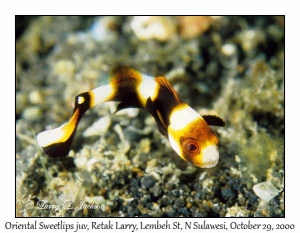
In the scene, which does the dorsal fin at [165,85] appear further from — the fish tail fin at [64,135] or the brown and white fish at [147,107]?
the fish tail fin at [64,135]

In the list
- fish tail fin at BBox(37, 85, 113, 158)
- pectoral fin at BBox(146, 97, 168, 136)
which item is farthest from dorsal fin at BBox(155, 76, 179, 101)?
fish tail fin at BBox(37, 85, 113, 158)

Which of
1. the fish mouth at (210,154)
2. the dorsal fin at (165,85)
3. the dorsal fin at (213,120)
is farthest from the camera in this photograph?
the dorsal fin at (213,120)

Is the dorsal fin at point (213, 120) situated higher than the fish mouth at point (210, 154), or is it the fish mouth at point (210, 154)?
the dorsal fin at point (213, 120)

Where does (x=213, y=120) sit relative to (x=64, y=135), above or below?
above

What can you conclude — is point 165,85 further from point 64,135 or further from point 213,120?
point 64,135

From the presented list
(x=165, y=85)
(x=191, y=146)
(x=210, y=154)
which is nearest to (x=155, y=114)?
(x=165, y=85)

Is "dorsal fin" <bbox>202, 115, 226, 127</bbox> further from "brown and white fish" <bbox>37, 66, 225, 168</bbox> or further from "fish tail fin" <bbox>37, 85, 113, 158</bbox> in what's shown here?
"fish tail fin" <bbox>37, 85, 113, 158</bbox>

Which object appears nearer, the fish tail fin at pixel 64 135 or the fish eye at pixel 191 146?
the fish eye at pixel 191 146

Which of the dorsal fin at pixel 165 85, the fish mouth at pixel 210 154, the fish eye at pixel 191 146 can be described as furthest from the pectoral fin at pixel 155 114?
the fish mouth at pixel 210 154
